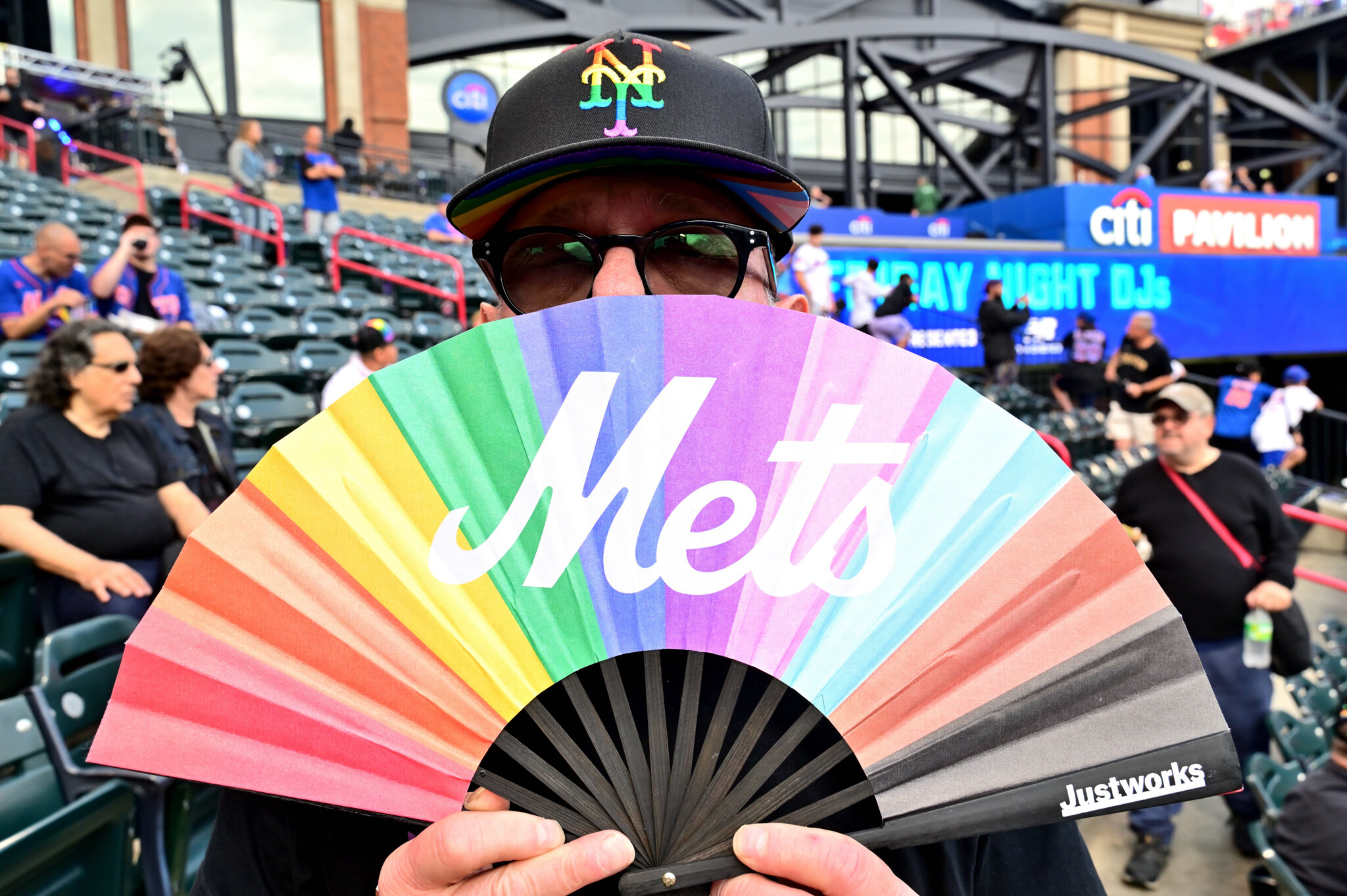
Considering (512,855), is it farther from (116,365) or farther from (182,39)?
(182,39)

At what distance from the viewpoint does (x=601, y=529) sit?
809mm

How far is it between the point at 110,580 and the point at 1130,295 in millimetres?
14678

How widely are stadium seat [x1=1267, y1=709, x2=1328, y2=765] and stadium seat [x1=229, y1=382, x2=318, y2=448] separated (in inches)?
223

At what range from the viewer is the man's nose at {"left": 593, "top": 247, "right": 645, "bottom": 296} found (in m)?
1.01

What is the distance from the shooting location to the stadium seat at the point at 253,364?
6750 mm

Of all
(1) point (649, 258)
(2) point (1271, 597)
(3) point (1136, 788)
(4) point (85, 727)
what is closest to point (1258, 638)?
(2) point (1271, 597)

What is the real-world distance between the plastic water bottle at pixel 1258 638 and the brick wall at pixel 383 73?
20147 millimetres

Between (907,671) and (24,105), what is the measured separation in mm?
16822

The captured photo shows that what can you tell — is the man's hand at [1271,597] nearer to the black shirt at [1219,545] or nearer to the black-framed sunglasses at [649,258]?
the black shirt at [1219,545]

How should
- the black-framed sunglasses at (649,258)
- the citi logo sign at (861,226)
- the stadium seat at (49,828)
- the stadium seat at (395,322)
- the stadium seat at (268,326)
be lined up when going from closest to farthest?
the black-framed sunglasses at (649,258), the stadium seat at (49,828), the stadium seat at (268,326), the stadium seat at (395,322), the citi logo sign at (861,226)

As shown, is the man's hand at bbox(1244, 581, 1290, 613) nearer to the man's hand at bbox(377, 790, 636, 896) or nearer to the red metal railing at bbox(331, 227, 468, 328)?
the man's hand at bbox(377, 790, 636, 896)

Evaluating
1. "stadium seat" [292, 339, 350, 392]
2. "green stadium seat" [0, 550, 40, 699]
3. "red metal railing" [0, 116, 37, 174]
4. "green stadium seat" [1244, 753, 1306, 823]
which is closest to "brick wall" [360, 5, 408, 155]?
"red metal railing" [0, 116, 37, 174]

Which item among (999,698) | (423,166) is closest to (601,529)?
(999,698)

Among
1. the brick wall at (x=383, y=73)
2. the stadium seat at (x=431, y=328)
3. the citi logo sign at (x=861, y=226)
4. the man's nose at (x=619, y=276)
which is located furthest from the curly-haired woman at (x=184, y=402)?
the brick wall at (x=383, y=73)
